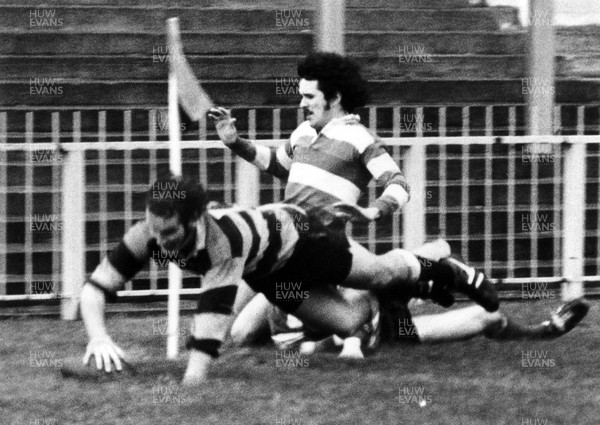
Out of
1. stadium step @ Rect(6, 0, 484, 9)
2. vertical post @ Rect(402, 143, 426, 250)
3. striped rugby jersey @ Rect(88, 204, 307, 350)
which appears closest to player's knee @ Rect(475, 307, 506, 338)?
striped rugby jersey @ Rect(88, 204, 307, 350)

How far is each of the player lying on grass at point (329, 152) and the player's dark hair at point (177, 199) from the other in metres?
0.99

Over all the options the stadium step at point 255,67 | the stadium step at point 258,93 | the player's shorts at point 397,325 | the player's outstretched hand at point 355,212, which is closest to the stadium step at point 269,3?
the stadium step at point 255,67

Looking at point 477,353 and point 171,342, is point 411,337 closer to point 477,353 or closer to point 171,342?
point 477,353

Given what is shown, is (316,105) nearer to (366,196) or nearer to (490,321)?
(490,321)

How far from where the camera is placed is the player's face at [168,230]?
18.8 feet

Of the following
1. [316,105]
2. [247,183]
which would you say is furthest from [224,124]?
[247,183]

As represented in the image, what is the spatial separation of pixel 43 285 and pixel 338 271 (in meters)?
2.58

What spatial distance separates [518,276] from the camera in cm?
895

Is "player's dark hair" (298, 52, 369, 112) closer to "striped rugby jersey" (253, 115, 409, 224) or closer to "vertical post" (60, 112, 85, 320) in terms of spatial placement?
"striped rugby jersey" (253, 115, 409, 224)

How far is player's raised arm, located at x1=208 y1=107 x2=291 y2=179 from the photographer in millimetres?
6887

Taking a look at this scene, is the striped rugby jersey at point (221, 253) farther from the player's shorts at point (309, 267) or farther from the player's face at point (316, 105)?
the player's face at point (316, 105)

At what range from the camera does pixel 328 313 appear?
6.65 meters

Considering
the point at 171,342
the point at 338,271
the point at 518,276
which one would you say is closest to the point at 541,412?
the point at 338,271

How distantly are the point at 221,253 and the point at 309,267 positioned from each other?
0.68 m
